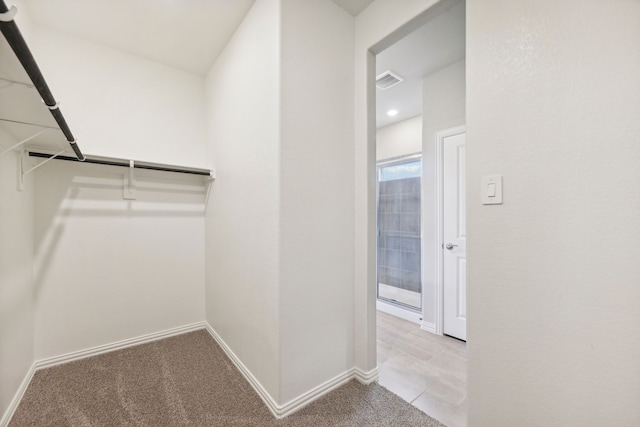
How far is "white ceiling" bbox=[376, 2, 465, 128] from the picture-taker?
195 cm

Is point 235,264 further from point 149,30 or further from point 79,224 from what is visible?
point 149,30

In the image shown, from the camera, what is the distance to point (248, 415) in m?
1.48

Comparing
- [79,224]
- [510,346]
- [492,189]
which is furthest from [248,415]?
[79,224]

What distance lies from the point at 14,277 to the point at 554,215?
2.83 m

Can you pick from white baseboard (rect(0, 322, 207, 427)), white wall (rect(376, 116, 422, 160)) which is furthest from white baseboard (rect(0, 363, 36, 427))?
white wall (rect(376, 116, 422, 160))

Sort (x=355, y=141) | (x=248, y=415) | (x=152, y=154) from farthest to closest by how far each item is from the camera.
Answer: (x=152, y=154) < (x=355, y=141) < (x=248, y=415)

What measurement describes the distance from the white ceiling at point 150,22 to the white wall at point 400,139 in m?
2.39

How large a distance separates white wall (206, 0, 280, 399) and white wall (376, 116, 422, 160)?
230 cm

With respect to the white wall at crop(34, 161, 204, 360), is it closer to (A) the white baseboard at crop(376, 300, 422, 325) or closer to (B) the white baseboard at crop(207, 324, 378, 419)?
(B) the white baseboard at crop(207, 324, 378, 419)

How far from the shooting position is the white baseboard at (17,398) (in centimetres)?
139

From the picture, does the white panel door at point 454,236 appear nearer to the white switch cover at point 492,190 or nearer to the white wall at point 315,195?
the white wall at point 315,195

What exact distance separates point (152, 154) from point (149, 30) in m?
0.99

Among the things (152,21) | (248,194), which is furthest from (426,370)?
(152,21)

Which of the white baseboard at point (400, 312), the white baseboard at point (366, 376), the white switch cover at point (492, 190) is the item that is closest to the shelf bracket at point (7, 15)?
the white switch cover at point (492, 190)
